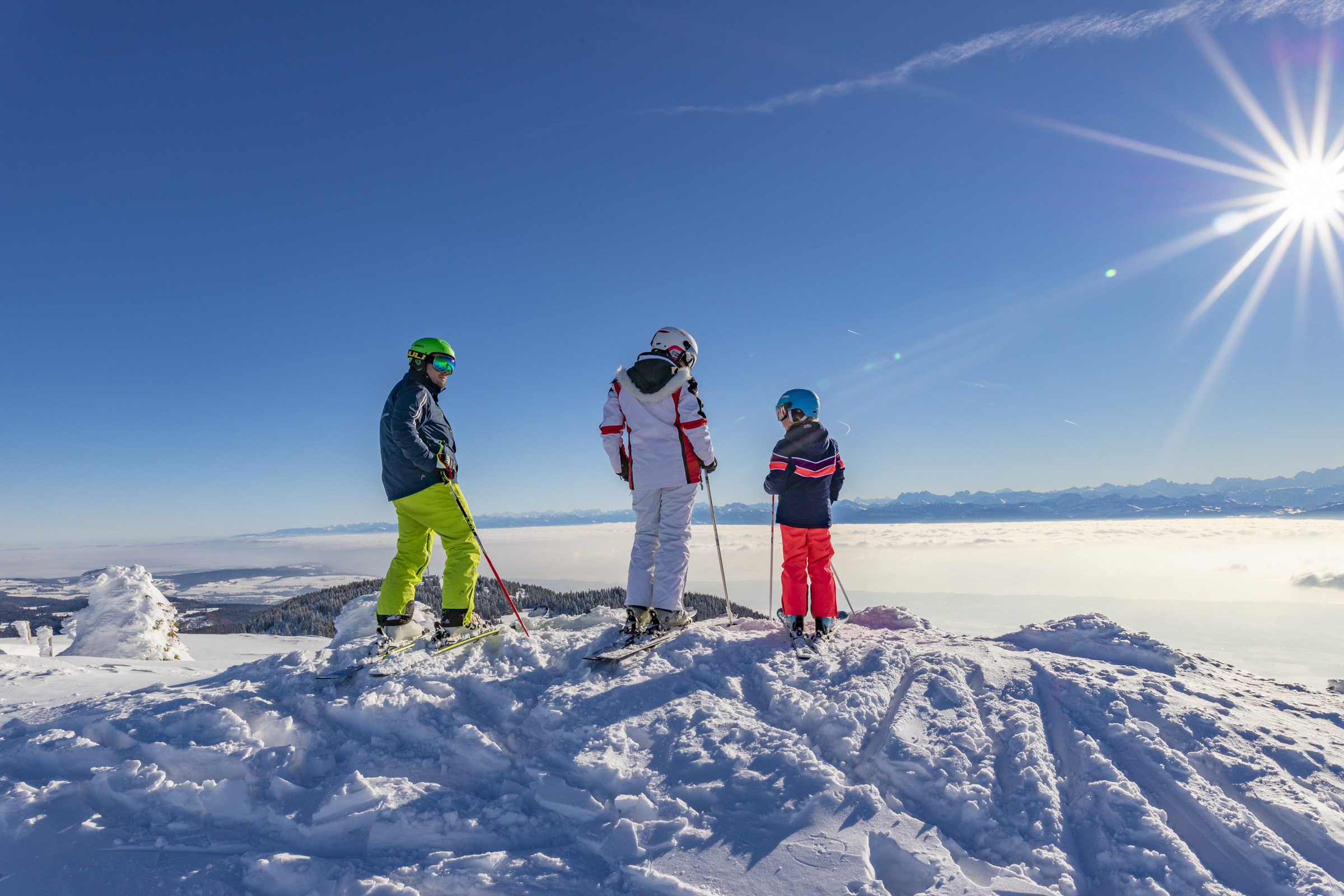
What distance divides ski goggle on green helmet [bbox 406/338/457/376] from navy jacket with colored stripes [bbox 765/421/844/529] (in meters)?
3.89

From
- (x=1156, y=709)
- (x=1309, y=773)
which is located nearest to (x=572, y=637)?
(x=1156, y=709)

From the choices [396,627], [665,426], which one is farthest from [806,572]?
[396,627]

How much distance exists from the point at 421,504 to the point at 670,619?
2.88 metres

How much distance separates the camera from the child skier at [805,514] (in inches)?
251

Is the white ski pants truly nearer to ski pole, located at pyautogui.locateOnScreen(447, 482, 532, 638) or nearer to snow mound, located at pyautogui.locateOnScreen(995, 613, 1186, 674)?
ski pole, located at pyautogui.locateOnScreen(447, 482, 532, 638)

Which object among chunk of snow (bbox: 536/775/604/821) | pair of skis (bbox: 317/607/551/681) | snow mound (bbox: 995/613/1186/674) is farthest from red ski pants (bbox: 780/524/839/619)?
chunk of snow (bbox: 536/775/604/821)

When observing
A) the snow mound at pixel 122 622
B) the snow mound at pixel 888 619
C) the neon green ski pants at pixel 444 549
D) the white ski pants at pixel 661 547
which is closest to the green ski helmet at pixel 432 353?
the neon green ski pants at pixel 444 549

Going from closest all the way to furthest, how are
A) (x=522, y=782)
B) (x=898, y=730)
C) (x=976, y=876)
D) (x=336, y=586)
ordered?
1. (x=976, y=876)
2. (x=522, y=782)
3. (x=898, y=730)
4. (x=336, y=586)

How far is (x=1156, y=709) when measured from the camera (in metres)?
4.32

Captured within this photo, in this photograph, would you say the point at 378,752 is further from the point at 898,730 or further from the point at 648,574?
the point at 898,730

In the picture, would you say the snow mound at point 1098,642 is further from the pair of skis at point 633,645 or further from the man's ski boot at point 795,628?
the pair of skis at point 633,645

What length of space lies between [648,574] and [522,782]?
2.58 metres

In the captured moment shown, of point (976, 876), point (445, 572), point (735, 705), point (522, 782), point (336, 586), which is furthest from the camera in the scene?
point (336, 586)

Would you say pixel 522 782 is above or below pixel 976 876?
above
